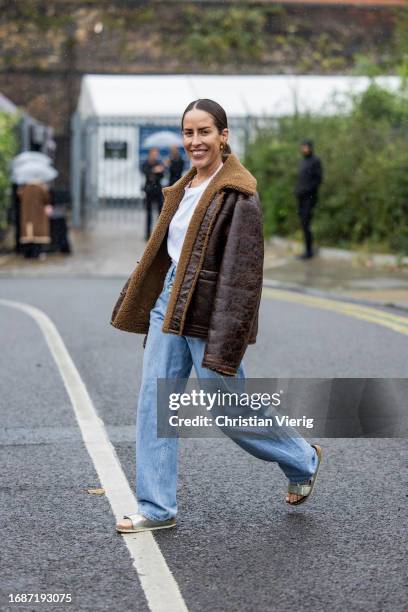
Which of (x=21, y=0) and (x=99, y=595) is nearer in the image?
(x=99, y=595)

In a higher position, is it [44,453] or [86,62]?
[86,62]

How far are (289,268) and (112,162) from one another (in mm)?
13641

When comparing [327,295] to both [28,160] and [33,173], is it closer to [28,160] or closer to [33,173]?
[33,173]

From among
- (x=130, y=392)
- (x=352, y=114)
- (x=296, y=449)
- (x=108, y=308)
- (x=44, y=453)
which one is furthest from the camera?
(x=352, y=114)

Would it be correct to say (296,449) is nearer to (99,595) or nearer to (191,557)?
(191,557)

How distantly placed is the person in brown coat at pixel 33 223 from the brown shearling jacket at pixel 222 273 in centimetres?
1652

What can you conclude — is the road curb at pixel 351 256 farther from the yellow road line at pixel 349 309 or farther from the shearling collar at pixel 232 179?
the shearling collar at pixel 232 179

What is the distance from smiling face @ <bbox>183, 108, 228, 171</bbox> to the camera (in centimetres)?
473

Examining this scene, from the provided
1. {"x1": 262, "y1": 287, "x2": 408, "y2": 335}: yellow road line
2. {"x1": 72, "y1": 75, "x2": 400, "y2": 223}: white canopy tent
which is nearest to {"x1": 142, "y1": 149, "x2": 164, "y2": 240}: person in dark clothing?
{"x1": 72, "y1": 75, "x2": 400, "y2": 223}: white canopy tent

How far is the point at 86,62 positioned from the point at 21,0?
8.50ft

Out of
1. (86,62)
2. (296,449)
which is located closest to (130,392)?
(296,449)

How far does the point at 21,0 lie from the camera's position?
36938 millimetres

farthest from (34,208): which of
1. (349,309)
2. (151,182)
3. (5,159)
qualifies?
(349,309)

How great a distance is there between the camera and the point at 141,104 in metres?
32.2
